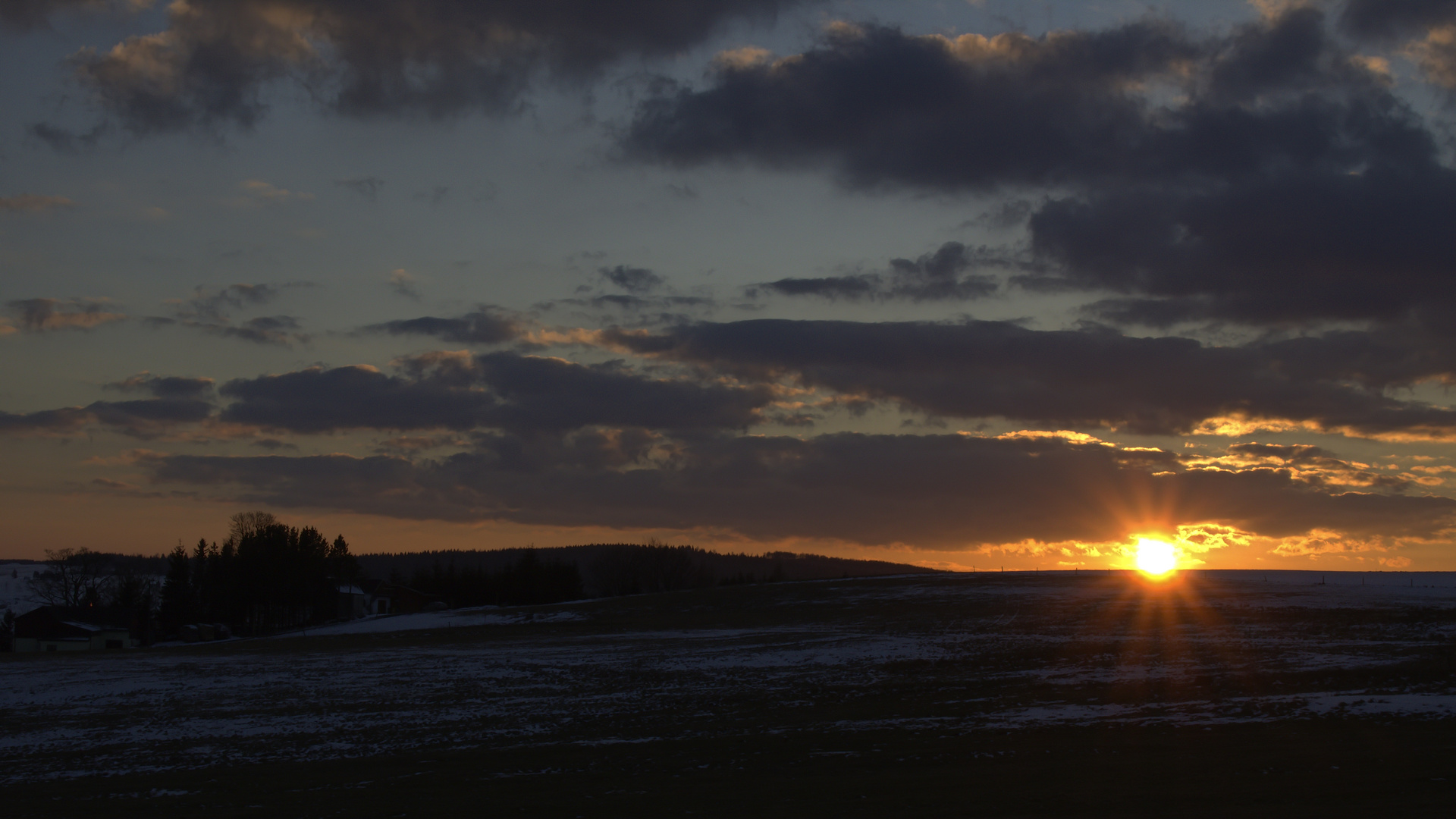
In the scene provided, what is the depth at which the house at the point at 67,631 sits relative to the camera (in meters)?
115

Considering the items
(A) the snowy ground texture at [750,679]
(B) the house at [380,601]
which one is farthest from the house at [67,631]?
(A) the snowy ground texture at [750,679]

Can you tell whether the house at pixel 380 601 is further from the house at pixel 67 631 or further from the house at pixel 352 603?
the house at pixel 67 631

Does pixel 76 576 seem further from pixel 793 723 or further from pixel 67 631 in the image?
pixel 793 723

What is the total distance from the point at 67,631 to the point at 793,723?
358 feet

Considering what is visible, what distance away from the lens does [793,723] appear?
1358 inches

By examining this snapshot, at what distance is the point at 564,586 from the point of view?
14475 centimetres

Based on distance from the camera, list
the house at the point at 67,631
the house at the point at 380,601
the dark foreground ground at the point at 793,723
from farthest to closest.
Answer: the house at the point at 380,601 → the house at the point at 67,631 → the dark foreground ground at the point at 793,723

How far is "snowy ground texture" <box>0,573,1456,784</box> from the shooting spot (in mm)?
33375

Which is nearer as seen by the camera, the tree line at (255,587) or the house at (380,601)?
the tree line at (255,587)

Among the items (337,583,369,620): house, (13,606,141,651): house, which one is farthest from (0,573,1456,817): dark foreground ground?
(337,583,369,620): house

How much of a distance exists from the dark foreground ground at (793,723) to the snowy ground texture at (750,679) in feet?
0.79

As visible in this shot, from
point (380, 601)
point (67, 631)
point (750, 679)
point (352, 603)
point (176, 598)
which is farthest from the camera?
point (380, 601)

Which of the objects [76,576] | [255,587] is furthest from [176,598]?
[76,576]

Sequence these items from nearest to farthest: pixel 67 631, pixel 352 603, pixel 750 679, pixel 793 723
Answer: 1. pixel 793 723
2. pixel 750 679
3. pixel 67 631
4. pixel 352 603
